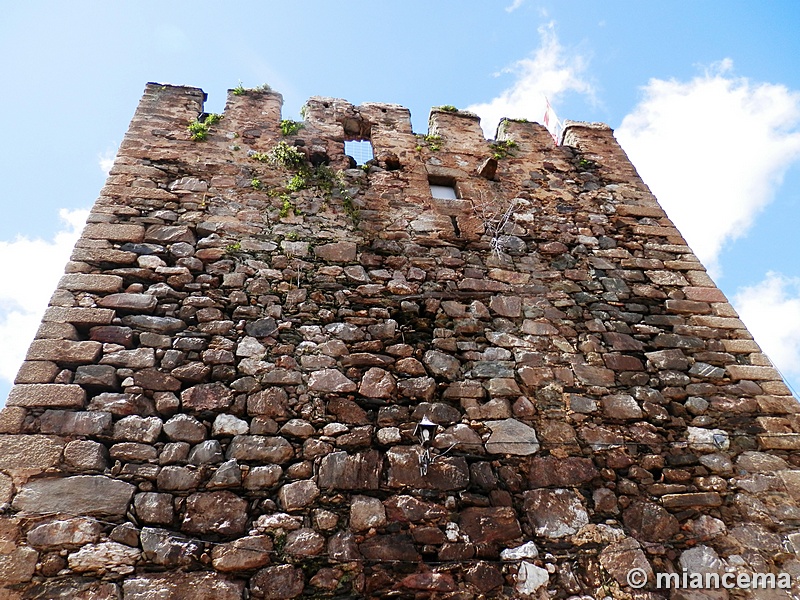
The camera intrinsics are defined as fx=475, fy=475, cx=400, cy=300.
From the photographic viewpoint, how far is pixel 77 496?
2562 millimetres

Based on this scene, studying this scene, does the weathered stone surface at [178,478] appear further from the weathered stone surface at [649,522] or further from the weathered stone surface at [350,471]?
the weathered stone surface at [649,522]

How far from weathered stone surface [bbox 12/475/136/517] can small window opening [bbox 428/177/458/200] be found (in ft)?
11.6

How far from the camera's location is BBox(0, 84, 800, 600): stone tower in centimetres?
261

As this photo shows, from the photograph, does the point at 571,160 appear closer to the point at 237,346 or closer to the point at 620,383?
the point at 620,383

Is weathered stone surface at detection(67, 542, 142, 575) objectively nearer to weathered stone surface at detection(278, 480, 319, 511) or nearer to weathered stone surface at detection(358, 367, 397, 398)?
weathered stone surface at detection(278, 480, 319, 511)

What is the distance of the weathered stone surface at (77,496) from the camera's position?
2518 millimetres

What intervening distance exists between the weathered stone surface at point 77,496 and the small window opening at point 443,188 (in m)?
3.52

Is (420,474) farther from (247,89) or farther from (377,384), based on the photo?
(247,89)

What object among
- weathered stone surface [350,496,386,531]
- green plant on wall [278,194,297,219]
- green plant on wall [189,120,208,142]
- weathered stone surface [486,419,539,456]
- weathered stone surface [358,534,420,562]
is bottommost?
weathered stone surface [358,534,420,562]

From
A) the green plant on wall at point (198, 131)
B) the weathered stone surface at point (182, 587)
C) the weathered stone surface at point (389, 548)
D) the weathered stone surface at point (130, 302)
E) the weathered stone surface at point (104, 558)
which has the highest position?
the green plant on wall at point (198, 131)

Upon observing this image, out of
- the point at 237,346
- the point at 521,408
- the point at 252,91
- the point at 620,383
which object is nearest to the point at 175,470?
the point at 237,346

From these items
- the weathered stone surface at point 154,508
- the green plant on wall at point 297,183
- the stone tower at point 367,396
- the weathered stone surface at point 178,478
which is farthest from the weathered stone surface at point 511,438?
the green plant on wall at point 297,183

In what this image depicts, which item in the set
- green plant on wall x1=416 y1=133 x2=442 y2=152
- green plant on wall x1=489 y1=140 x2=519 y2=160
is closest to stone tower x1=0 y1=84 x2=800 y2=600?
green plant on wall x1=416 y1=133 x2=442 y2=152

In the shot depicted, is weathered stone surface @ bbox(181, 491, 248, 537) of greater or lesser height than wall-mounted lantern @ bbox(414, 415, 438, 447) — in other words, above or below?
below
